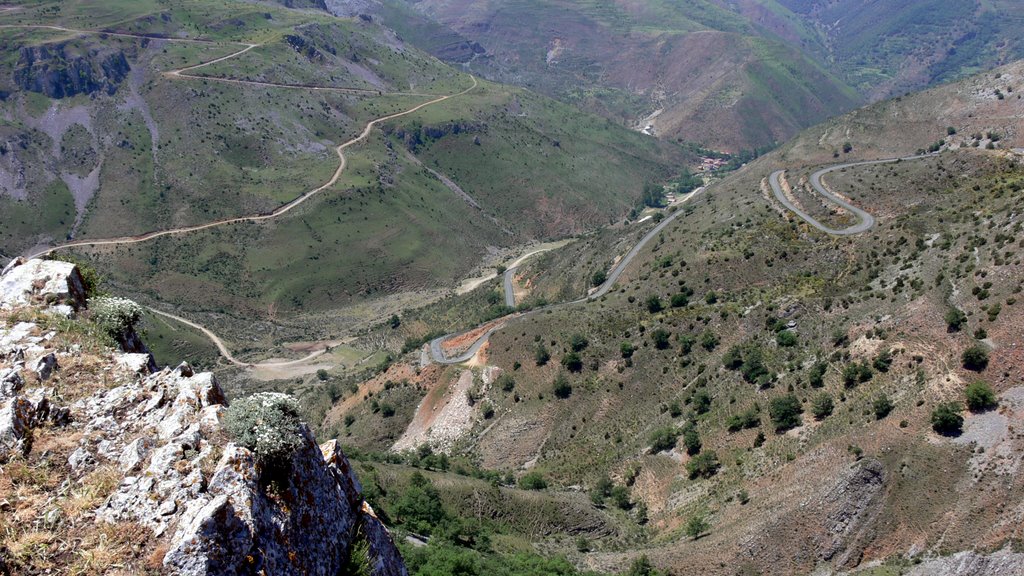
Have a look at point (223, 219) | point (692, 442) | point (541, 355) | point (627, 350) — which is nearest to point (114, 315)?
point (692, 442)

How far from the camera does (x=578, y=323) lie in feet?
284

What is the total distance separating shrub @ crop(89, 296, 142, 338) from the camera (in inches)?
829

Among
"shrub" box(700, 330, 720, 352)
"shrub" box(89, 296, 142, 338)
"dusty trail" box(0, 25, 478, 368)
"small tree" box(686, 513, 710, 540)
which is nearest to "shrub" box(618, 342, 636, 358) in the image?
"shrub" box(700, 330, 720, 352)

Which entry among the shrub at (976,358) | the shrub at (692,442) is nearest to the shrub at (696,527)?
the shrub at (692,442)

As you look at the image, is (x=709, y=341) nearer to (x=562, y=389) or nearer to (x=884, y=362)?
(x=562, y=389)

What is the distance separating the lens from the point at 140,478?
48.9 feet

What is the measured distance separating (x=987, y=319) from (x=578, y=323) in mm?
46983

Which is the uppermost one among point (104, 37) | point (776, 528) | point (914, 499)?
point (914, 499)

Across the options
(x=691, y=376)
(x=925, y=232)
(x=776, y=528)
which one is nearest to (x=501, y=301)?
(x=691, y=376)

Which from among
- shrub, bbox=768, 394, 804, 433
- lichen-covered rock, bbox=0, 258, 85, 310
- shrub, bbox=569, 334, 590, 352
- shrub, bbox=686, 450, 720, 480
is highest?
lichen-covered rock, bbox=0, 258, 85, 310

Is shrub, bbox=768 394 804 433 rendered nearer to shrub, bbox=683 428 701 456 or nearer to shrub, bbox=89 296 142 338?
shrub, bbox=683 428 701 456

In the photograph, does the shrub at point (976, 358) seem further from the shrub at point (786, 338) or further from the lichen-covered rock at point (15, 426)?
the lichen-covered rock at point (15, 426)

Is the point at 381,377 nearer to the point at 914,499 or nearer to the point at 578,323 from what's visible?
the point at 578,323

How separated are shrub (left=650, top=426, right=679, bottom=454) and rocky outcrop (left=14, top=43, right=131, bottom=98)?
183 metres
